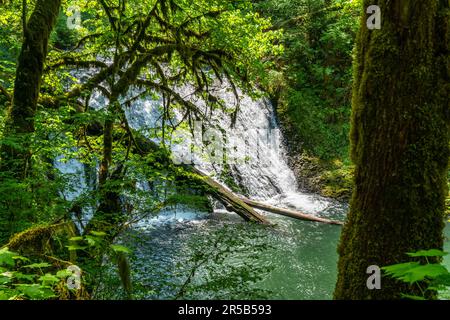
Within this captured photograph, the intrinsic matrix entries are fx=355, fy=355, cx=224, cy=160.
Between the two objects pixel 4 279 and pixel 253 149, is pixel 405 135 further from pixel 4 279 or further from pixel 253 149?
pixel 253 149

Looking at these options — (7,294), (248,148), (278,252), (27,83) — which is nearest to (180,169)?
(27,83)

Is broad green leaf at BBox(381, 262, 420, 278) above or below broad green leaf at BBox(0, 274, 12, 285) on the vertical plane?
above

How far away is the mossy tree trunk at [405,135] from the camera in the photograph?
197 cm

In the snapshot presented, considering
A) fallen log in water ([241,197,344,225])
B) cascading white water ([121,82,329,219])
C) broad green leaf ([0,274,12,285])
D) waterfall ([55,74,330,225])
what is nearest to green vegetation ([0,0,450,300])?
broad green leaf ([0,274,12,285])

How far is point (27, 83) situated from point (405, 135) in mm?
4146

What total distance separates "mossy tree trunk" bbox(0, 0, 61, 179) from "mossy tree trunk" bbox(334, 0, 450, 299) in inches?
138

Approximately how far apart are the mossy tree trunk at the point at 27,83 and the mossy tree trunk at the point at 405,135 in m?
3.50

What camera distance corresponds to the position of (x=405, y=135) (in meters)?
1.99

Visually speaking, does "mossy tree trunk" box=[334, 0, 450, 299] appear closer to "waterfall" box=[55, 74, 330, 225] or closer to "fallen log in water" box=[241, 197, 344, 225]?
"fallen log in water" box=[241, 197, 344, 225]

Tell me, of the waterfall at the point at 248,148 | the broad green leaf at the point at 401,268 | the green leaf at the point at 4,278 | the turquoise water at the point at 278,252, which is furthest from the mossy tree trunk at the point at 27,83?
the waterfall at the point at 248,148

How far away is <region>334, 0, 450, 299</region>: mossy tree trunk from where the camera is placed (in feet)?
6.47

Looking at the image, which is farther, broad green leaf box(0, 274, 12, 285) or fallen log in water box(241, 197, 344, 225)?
fallen log in water box(241, 197, 344, 225)
